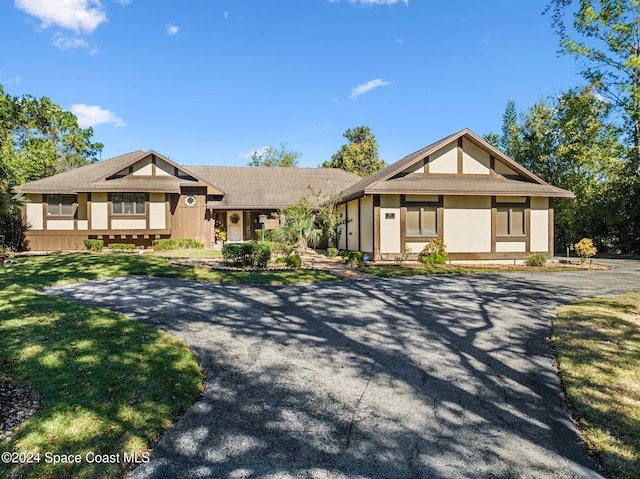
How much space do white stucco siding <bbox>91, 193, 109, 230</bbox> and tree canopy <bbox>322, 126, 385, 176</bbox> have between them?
28.9 metres

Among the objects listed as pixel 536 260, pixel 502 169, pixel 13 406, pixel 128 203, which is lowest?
pixel 13 406

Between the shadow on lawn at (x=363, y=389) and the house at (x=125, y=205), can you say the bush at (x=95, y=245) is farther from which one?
the shadow on lawn at (x=363, y=389)

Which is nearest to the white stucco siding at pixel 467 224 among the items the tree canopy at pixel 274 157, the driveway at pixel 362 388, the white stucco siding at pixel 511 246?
the white stucco siding at pixel 511 246

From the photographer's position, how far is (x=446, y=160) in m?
17.5

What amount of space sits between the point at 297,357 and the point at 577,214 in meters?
28.8

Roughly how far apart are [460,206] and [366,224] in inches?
176

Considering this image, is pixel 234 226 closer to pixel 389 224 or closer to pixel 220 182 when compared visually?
pixel 220 182

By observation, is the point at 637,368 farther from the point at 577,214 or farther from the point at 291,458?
the point at 577,214

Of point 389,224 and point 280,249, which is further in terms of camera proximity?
point 280,249

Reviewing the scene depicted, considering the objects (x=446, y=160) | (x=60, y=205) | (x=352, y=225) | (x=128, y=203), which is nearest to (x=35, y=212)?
(x=60, y=205)

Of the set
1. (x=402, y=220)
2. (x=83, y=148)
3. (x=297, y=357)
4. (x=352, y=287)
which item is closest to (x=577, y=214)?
(x=402, y=220)

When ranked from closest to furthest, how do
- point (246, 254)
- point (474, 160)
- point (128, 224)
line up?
point (246, 254)
point (474, 160)
point (128, 224)

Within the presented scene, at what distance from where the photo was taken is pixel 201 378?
169 inches

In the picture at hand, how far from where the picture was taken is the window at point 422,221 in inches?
650
